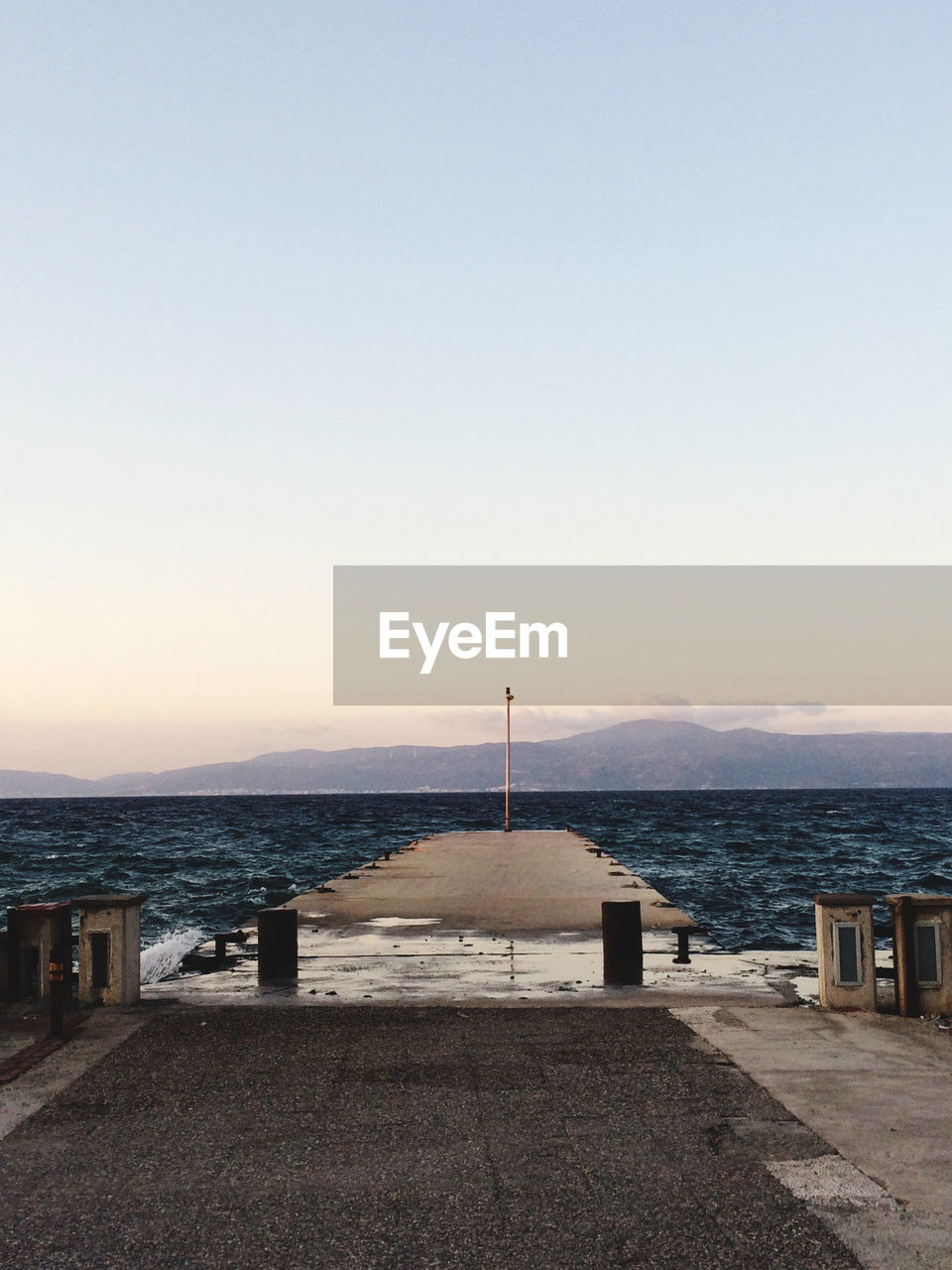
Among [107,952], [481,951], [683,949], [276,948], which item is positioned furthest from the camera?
[481,951]

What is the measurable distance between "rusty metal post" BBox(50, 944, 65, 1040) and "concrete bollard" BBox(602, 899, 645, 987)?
18.8ft

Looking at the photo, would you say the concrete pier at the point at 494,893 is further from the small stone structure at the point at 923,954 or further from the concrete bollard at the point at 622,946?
the small stone structure at the point at 923,954

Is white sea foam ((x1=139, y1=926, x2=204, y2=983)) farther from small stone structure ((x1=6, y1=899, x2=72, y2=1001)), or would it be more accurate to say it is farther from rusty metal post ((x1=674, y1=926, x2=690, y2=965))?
rusty metal post ((x1=674, y1=926, x2=690, y2=965))

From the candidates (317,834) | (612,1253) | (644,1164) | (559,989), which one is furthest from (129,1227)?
(317,834)

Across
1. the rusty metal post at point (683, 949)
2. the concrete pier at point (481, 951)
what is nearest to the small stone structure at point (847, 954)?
the concrete pier at point (481, 951)

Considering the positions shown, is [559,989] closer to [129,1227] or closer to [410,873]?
[129,1227]

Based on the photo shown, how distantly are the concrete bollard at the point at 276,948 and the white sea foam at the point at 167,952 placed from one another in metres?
6.71

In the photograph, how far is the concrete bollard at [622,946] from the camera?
12.9 metres

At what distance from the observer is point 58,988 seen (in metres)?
10.4

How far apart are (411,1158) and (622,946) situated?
632 centimetres

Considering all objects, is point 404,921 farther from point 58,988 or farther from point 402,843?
point 402,843

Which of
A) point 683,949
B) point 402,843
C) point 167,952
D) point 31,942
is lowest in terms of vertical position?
point 402,843

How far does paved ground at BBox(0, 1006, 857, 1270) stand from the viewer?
5.80 metres

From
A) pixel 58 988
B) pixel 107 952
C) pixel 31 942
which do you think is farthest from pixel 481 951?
pixel 58 988
